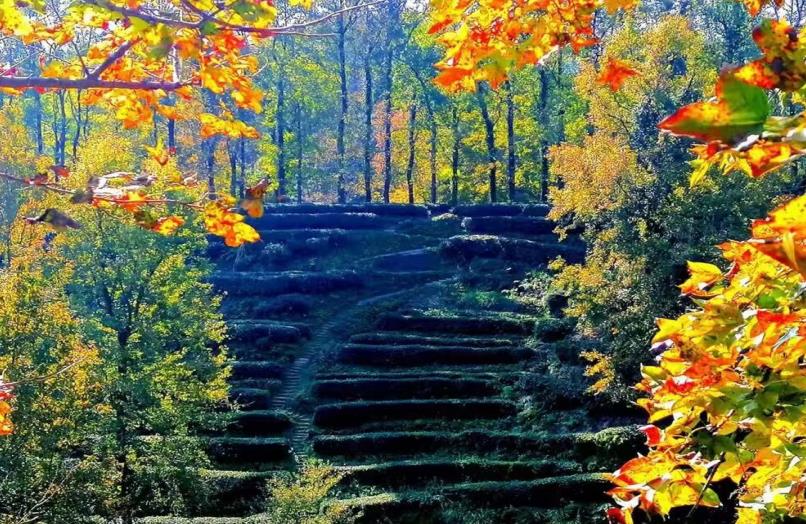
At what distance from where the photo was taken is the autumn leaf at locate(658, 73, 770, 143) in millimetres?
916

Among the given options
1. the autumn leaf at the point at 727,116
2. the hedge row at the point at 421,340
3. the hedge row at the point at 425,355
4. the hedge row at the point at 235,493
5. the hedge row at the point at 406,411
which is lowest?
the hedge row at the point at 235,493

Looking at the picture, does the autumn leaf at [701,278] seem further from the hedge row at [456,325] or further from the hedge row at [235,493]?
the hedge row at [456,325]

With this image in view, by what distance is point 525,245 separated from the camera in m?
29.2

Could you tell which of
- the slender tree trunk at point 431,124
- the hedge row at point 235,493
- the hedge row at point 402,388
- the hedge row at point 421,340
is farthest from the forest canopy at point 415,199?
the hedge row at point 402,388

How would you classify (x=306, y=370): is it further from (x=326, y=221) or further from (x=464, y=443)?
(x=326, y=221)

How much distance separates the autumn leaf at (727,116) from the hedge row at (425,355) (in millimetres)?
21126

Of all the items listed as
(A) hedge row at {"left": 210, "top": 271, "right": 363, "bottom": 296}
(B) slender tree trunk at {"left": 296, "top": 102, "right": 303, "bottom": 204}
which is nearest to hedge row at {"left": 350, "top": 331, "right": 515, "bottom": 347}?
(A) hedge row at {"left": 210, "top": 271, "right": 363, "bottom": 296}

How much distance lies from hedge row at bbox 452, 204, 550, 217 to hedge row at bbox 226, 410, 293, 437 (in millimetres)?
17071

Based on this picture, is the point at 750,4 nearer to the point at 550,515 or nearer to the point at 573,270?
the point at 550,515

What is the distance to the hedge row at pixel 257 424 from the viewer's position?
19484 mm

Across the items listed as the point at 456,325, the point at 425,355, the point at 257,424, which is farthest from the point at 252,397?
the point at 456,325

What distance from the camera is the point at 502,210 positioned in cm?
3434

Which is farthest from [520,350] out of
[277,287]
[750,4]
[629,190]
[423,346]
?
[750,4]

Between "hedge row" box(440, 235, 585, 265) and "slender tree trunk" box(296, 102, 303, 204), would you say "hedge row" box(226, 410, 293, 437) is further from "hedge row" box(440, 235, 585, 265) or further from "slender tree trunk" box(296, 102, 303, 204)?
"slender tree trunk" box(296, 102, 303, 204)
